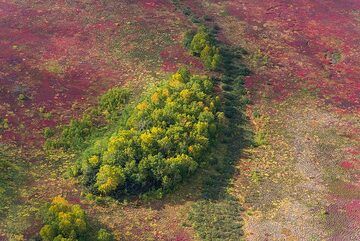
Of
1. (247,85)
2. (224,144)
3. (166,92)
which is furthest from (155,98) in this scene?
(247,85)

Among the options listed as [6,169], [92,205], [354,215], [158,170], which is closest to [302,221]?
[354,215]

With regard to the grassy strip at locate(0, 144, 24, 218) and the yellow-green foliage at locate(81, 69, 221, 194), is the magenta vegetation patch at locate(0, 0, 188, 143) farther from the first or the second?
the yellow-green foliage at locate(81, 69, 221, 194)

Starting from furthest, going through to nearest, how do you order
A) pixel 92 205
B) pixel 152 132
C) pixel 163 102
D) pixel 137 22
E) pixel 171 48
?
pixel 137 22, pixel 171 48, pixel 163 102, pixel 152 132, pixel 92 205

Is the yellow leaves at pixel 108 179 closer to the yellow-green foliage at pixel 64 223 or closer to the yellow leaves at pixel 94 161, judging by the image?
the yellow leaves at pixel 94 161

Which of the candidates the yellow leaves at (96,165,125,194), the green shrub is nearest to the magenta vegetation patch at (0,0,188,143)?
the green shrub

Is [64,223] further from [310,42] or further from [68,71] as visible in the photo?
[310,42]

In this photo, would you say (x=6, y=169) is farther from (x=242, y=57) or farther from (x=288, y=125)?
(x=242, y=57)

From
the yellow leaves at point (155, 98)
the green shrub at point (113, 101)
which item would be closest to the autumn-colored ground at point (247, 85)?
the green shrub at point (113, 101)
